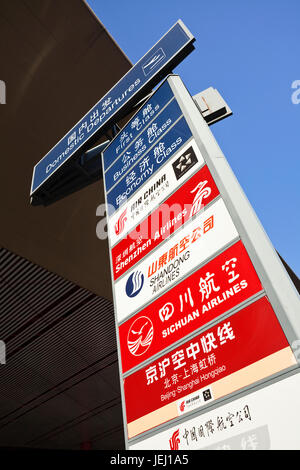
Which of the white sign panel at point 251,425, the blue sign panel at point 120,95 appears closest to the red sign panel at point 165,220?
the white sign panel at point 251,425

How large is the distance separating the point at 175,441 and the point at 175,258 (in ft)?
3.47

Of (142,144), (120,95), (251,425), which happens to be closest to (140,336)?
(251,425)

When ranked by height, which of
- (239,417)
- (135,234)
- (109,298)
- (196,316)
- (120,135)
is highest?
(109,298)

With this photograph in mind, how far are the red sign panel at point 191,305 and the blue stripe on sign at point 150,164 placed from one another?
1.16m

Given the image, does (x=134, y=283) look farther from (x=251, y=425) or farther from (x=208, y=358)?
(x=251, y=425)

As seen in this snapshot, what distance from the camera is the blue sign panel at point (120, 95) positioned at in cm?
341

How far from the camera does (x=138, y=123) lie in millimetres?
3551

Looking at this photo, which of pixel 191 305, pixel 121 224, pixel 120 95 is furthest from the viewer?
pixel 120 95

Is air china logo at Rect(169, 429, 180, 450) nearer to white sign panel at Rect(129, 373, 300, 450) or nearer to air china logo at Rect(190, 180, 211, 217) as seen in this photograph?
white sign panel at Rect(129, 373, 300, 450)

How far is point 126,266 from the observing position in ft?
9.13

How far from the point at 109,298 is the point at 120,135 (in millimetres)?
3835

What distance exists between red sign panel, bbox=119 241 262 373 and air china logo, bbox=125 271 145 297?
194mm

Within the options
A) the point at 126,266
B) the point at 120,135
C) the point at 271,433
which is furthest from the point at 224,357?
the point at 120,135
